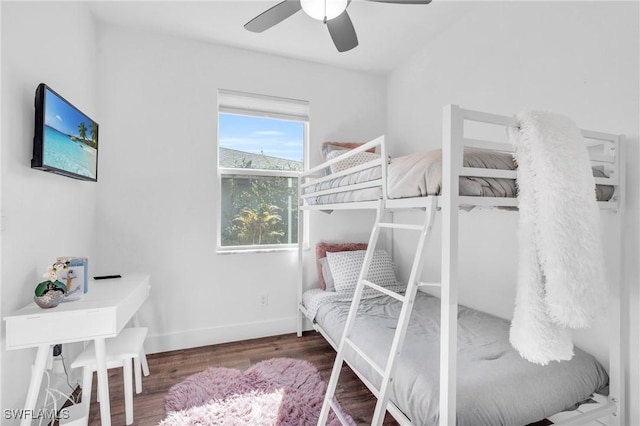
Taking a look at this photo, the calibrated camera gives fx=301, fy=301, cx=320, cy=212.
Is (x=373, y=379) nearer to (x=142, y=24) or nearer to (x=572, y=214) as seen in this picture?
(x=572, y=214)

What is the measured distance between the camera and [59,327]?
1425 millimetres

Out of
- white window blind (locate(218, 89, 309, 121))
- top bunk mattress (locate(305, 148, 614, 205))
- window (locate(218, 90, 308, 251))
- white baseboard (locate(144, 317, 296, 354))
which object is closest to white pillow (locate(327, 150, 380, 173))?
window (locate(218, 90, 308, 251))

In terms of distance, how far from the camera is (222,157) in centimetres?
291

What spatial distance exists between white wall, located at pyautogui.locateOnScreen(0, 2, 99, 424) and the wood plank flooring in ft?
1.93

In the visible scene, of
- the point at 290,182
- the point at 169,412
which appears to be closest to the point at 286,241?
the point at 290,182

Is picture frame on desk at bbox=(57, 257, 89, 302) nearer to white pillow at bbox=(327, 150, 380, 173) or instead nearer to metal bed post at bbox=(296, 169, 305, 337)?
metal bed post at bbox=(296, 169, 305, 337)

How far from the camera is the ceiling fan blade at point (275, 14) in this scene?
1.69 metres

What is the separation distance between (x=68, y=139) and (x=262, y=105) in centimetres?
162

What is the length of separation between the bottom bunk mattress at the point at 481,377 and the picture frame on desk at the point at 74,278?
1.54 meters

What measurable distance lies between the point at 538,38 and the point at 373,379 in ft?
7.38

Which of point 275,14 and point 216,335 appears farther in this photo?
point 216,335

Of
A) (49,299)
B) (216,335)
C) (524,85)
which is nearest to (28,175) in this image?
(49,299)

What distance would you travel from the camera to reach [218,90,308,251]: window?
9.48ft

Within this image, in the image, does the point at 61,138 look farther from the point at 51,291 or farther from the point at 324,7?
the point at 324,7
